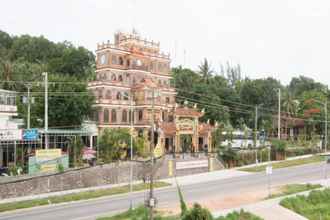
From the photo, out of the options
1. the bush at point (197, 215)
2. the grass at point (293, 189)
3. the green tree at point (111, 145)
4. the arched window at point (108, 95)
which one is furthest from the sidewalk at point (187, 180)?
the bush at point (197, 215)

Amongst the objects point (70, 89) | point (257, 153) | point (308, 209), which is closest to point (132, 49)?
point (70, 89)

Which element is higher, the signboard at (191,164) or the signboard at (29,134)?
the signboard at (29,134)

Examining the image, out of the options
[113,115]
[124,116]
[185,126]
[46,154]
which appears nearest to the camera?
[46,154]

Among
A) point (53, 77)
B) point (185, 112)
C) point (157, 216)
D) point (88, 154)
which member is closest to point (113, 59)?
point (53, 77)

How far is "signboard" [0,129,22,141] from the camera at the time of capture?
127ft

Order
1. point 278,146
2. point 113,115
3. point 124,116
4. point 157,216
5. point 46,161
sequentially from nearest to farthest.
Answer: point 157,216, point 46,161, point 113,115, point 124,116, point 278,146

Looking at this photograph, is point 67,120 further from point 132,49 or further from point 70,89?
point 132,49

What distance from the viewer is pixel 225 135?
63156 mm

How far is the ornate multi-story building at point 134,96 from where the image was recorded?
54000 millimetres

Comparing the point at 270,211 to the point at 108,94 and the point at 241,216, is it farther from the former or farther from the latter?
the point at 108,94

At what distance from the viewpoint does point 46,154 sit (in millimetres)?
38594

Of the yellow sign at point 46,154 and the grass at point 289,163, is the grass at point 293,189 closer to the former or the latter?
the grass at point 289,163

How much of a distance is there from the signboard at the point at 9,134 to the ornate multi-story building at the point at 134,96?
52.2 ft

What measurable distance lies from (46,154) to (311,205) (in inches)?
968
